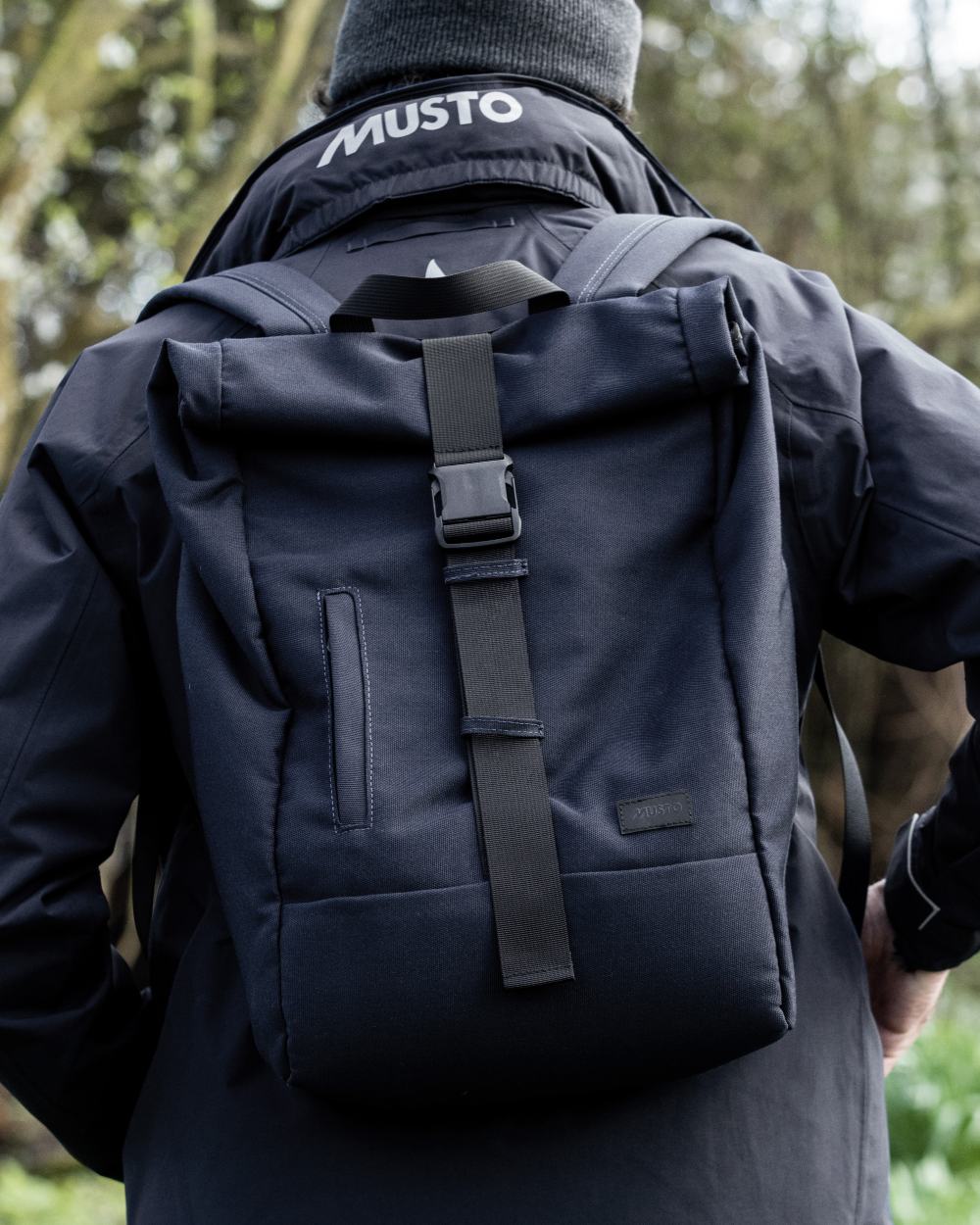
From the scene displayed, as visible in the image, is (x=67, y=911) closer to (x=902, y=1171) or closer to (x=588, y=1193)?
(x=588, y=1193)

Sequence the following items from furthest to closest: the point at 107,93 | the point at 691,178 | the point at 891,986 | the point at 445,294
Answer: the point at 691,178
the point at 107,93
the point at 891,986
the point at 445,294

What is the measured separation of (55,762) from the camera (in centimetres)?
144

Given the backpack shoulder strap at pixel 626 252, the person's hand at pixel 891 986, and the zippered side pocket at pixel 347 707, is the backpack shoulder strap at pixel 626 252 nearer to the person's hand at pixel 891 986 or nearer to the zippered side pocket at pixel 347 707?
the zippered side pocket at pixel 347 707

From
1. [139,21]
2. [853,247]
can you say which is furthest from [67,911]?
[853,247]

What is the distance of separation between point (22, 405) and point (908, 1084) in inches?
173

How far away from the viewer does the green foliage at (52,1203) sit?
4.84 metres

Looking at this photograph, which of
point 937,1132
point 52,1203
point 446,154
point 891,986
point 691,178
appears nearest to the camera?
point 446,154

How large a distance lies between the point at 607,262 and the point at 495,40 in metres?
0.40

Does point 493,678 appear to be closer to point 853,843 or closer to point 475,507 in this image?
point 475,507

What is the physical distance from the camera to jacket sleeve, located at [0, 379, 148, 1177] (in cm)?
144

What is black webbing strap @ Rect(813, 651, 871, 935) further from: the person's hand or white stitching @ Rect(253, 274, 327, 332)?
white stitching @ Rect(253, 274, 327, 332)

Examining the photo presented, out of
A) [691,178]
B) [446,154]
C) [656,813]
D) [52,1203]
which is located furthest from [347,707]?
[691,178]

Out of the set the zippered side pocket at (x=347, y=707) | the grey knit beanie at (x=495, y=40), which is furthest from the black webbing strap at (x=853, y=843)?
the grey knit beanie at (x=495, y=40)

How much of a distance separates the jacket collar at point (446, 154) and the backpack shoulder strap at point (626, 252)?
0.35ft
